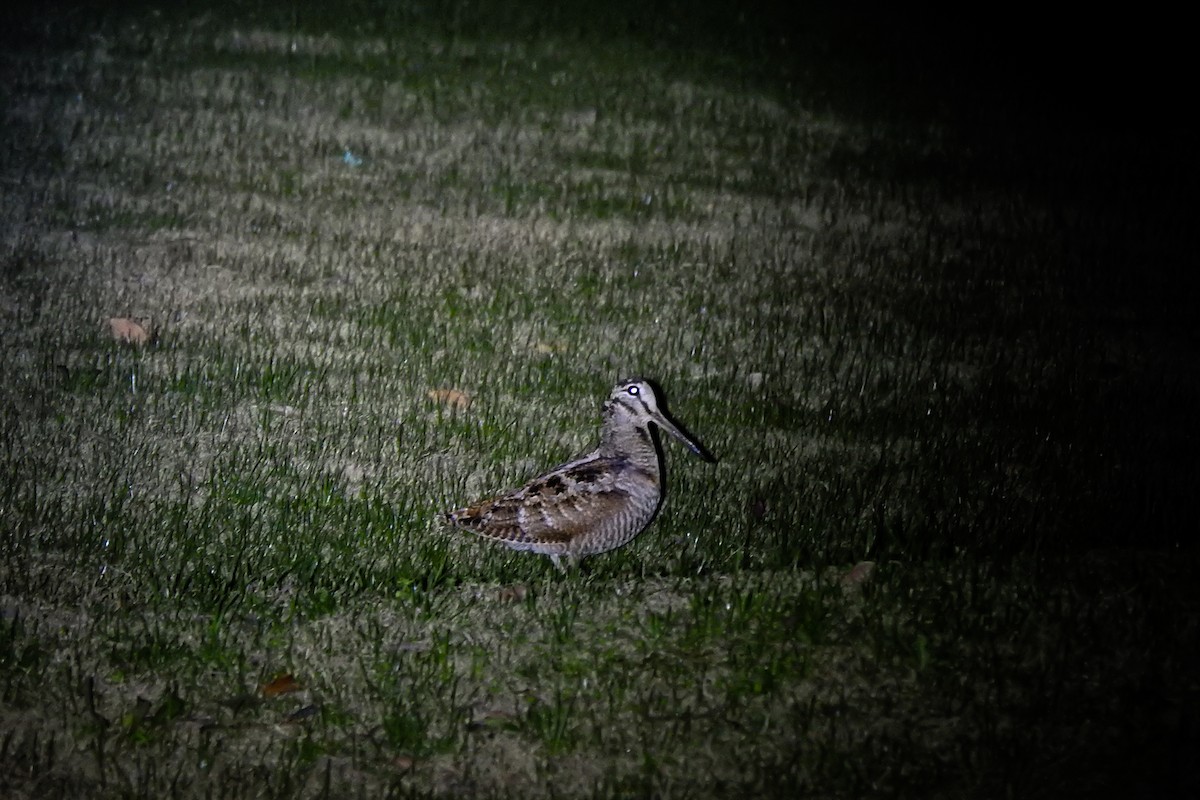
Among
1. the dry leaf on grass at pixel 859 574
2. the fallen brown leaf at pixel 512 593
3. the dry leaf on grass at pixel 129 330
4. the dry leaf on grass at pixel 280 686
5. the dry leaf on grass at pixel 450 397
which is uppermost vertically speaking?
the dry leaf on grass at pixel 859 574

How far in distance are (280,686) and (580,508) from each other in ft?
4.52

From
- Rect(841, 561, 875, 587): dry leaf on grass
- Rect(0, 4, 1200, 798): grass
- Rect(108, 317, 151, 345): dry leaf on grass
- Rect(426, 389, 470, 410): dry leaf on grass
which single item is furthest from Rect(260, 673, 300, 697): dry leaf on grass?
Rect(108, 317, 151, 345): dry leaf on grass

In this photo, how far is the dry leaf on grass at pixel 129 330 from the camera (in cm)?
825

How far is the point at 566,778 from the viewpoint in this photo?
4.55 meters

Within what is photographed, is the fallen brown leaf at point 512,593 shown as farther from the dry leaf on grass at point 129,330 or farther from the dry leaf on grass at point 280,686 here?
the dry leaf on grass at point 129,330

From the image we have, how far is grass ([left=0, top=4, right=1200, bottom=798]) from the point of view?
4.74 m

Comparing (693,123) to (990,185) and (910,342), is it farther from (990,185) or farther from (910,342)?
(910,342)

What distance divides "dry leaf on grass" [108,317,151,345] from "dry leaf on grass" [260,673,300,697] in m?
3.78

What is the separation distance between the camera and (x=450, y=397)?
25.2 ft

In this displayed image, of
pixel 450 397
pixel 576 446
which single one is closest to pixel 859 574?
pixel 576 446

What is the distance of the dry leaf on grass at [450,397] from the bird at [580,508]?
1.59 meters

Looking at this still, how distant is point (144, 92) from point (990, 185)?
26.8 ft

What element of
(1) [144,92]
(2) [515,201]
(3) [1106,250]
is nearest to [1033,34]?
(3) [1106,250]

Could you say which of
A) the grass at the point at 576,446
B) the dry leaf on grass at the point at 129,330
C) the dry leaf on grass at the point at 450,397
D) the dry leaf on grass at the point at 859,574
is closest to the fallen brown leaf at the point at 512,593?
the grass at the point at 576,446
